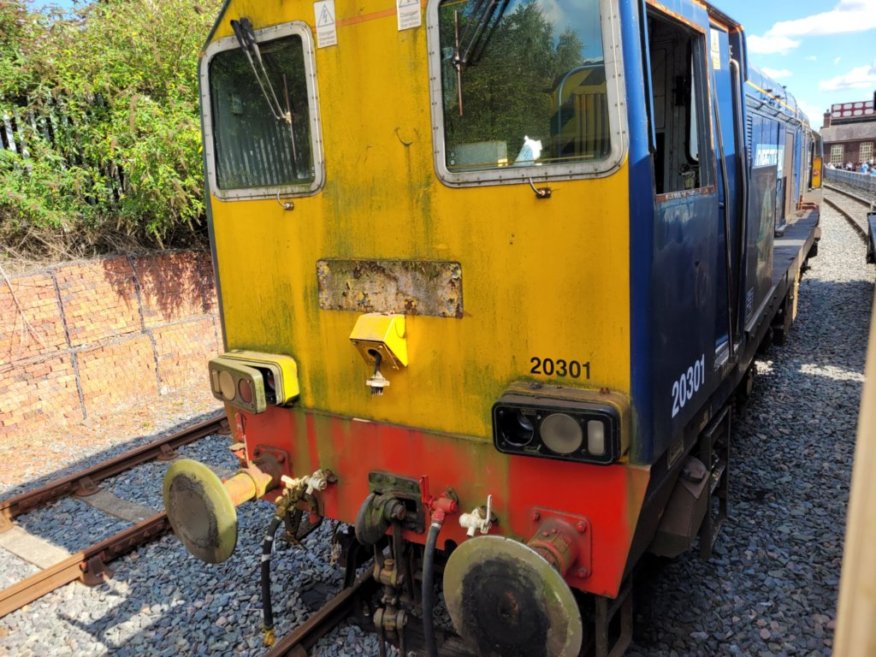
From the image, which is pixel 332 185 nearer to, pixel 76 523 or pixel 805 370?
pixel 76 523

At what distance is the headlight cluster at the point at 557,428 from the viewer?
240 cm

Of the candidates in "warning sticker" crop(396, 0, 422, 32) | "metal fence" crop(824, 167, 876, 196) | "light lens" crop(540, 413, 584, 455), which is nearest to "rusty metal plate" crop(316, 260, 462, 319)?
"light lens" crop(540, 413, 584, 455)

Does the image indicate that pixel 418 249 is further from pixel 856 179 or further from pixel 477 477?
pixel 856 179

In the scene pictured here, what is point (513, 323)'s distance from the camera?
2.68 meters

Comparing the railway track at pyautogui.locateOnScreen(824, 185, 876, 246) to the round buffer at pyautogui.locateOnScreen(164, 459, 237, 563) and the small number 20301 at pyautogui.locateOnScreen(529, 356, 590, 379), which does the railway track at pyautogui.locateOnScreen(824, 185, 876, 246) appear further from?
the round buffer at pyautogui.locateOnScreen(164, 459, 237, 563)

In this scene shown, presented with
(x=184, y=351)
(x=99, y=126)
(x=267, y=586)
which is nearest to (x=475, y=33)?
(x=267, y=586)

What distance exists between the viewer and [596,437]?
7.97 feet

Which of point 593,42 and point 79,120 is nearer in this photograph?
point 593,42

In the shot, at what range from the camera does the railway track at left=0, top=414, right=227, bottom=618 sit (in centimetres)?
424

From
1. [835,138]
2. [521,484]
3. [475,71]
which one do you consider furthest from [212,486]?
[835,138]

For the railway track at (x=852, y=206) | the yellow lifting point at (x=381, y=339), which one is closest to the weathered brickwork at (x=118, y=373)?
the yellow lifting point at (x=381, y=339)

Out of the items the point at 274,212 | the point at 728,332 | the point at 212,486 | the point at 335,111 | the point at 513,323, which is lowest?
the point at 212,486

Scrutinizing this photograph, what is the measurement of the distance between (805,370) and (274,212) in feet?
23.0

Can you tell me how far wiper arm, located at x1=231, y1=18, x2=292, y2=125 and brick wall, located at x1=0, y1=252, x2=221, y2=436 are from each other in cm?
504
